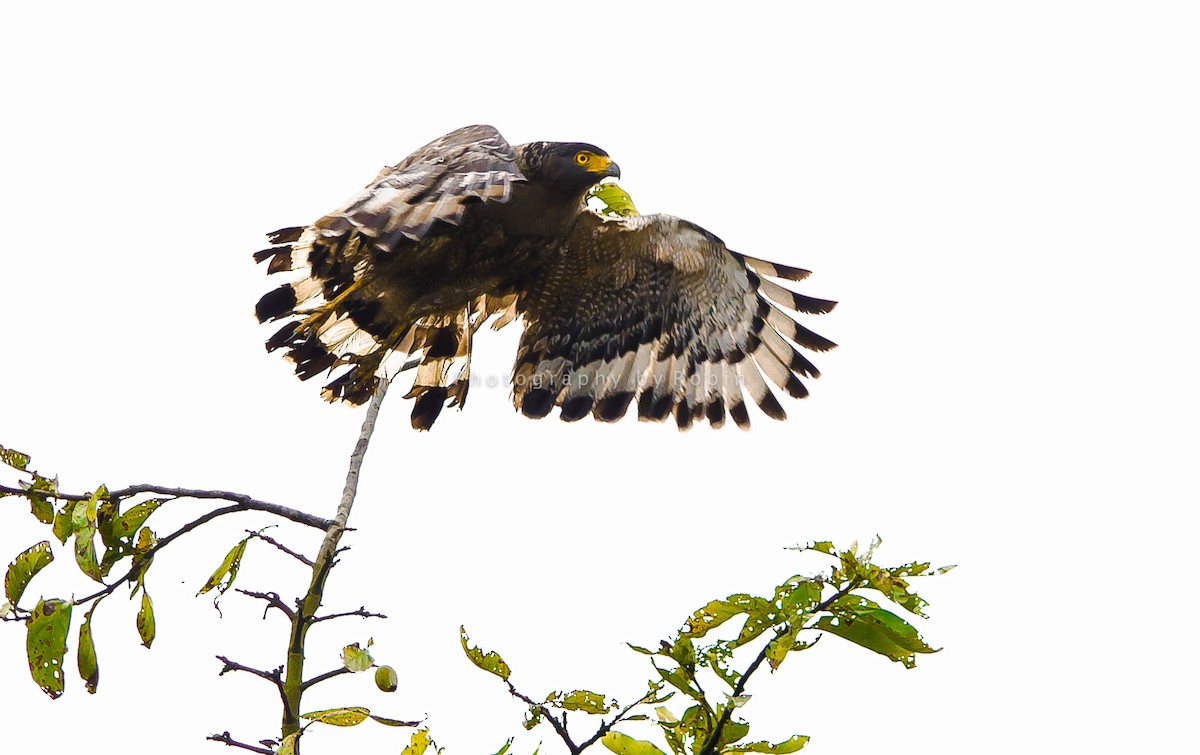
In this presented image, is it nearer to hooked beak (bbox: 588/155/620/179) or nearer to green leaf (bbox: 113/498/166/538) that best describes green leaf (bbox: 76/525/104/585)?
green leaf (bbox: 113/498/166/538)

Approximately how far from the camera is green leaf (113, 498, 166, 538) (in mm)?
2922

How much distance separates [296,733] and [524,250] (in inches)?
116

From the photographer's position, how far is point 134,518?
2930 millimetres

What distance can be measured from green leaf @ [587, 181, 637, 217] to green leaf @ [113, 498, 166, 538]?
288cm

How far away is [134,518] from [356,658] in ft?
2.07

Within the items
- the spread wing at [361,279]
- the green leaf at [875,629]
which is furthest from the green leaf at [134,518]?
the spread wing at [361,279]

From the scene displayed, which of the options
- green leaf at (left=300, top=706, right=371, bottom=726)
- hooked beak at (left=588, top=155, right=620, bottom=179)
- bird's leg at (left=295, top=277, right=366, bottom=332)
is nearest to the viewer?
green leaf at (left=300, top=706, right=371, bottom=726)

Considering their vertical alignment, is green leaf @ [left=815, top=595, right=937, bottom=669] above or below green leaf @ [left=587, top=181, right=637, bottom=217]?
below

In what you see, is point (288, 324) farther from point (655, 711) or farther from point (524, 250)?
point (655, 711)

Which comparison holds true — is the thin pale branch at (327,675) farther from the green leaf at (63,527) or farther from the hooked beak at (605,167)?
the hooked beak at (605,167)

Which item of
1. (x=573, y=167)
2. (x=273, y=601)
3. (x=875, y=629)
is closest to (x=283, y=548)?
(x=273, y=601)

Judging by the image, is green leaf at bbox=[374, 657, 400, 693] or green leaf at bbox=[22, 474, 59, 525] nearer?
green leaf at bbox=[374, 657, 400, 693]

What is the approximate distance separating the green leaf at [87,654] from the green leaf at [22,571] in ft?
0.50

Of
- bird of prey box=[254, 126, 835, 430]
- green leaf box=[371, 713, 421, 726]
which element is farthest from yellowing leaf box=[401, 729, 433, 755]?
bird of prey box=[254, 126, 835, 430]
